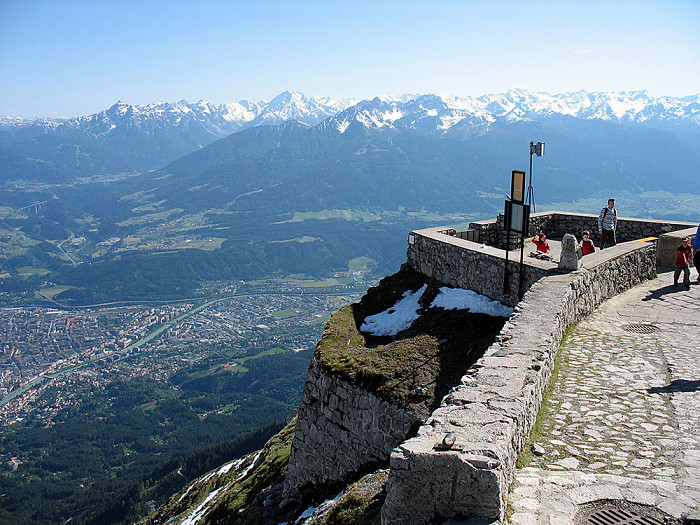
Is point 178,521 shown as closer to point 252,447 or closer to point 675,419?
point 675,419

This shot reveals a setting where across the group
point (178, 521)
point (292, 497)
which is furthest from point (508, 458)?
point (178, 521)

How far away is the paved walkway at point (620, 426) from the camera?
16.8 feet

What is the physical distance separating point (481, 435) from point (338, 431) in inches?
330

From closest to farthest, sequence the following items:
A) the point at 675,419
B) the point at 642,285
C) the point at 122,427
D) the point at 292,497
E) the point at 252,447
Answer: the point at 675,419
the point at 292,497
the point at 642,285
the point at 252,447
the point at 122,427

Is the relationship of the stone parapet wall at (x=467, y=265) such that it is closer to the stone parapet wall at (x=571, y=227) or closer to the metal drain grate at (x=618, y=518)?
the stone parapet wall at (x=571, y=227)

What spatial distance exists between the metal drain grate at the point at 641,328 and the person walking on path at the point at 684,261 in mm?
4006

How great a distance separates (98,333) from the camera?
196 meters

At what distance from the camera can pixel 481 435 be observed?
5246 millimetres

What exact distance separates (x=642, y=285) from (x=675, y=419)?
9737 mm

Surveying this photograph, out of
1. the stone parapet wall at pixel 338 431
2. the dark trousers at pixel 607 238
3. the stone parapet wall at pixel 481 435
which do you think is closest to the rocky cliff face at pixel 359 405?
the stone parapet wall at pixel 338 431

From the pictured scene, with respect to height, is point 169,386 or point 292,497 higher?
point 292,497

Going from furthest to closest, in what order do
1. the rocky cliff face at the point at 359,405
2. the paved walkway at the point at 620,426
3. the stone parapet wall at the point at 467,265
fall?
the stone parapet wall at the point at 467,265 → the rocky cliff face at the point at 359,405 → the paved walkway at the point at 620,426

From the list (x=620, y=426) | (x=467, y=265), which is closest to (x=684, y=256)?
(x=467, y=265)

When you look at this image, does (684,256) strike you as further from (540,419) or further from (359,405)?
(540,419)
